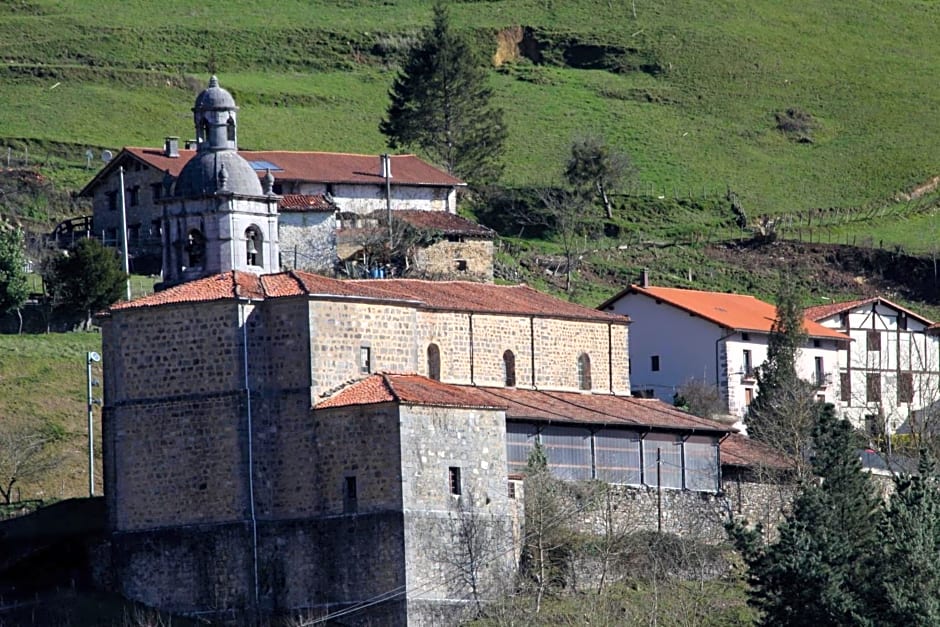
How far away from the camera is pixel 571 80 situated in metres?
142

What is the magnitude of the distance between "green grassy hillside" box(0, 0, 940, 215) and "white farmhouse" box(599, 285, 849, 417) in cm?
2894

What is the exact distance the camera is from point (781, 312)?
3329 inches

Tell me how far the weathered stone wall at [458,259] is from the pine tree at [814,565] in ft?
101

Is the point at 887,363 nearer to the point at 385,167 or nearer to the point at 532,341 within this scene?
the point at 385,167

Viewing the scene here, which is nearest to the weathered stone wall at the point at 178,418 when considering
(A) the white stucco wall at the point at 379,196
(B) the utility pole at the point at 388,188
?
(B) the utility pole at the point at 388,188

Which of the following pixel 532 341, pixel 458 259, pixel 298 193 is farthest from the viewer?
pixel 298 193

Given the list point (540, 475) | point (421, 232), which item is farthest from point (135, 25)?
point (540, 475)

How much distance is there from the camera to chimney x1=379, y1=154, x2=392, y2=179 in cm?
9212

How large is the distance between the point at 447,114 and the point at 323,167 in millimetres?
18257

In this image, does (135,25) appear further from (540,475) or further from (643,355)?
(540,475)

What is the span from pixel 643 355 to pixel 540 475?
82.7 ft

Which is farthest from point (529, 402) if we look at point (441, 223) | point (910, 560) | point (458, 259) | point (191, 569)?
point (441, 223)

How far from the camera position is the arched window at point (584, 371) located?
74000 millimetres

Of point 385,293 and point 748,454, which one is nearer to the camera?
point 385,293
